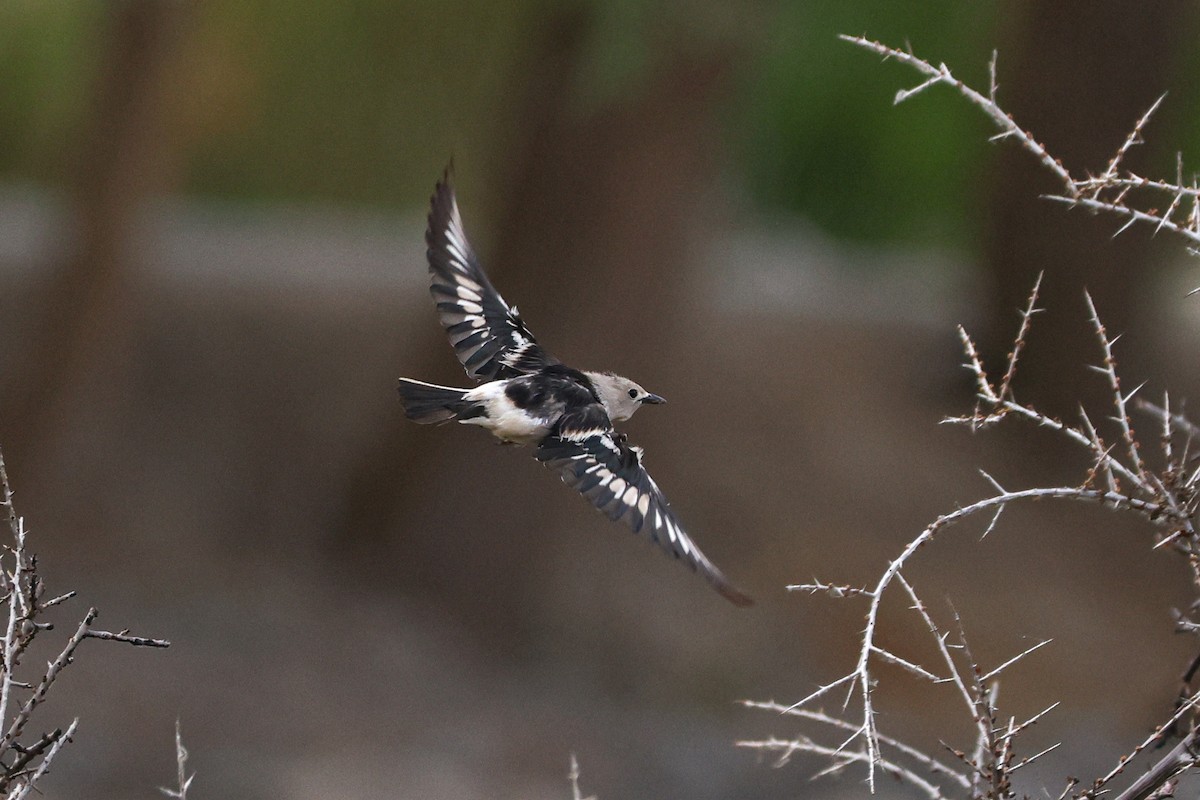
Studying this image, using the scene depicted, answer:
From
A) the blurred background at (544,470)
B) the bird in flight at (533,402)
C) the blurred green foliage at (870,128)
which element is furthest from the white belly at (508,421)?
the blurred green foliage at (870,128)

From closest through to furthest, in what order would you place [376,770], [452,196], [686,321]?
[452,196]
[376,770]
[686,321]

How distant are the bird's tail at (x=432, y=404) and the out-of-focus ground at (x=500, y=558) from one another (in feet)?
18.0

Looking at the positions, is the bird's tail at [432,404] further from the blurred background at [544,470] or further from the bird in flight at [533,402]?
the blurred background at [544,470]

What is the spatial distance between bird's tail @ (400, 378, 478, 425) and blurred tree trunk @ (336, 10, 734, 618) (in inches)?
211

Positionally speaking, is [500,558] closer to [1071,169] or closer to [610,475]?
[1071,169]

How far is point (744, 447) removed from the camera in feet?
42.7

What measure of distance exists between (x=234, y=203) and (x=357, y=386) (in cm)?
698

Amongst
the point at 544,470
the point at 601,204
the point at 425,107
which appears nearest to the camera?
the point at 601,204

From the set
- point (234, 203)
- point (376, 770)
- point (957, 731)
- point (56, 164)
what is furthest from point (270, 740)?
point (234, 203)

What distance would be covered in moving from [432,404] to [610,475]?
0.53 metres

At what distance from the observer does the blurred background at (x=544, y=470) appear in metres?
9.51

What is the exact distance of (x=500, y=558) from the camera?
10289mm

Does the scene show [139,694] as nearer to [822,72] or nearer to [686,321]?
[686,321]

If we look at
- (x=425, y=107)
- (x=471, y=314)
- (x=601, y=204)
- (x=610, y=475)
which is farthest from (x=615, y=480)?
(x=425, y=107)
